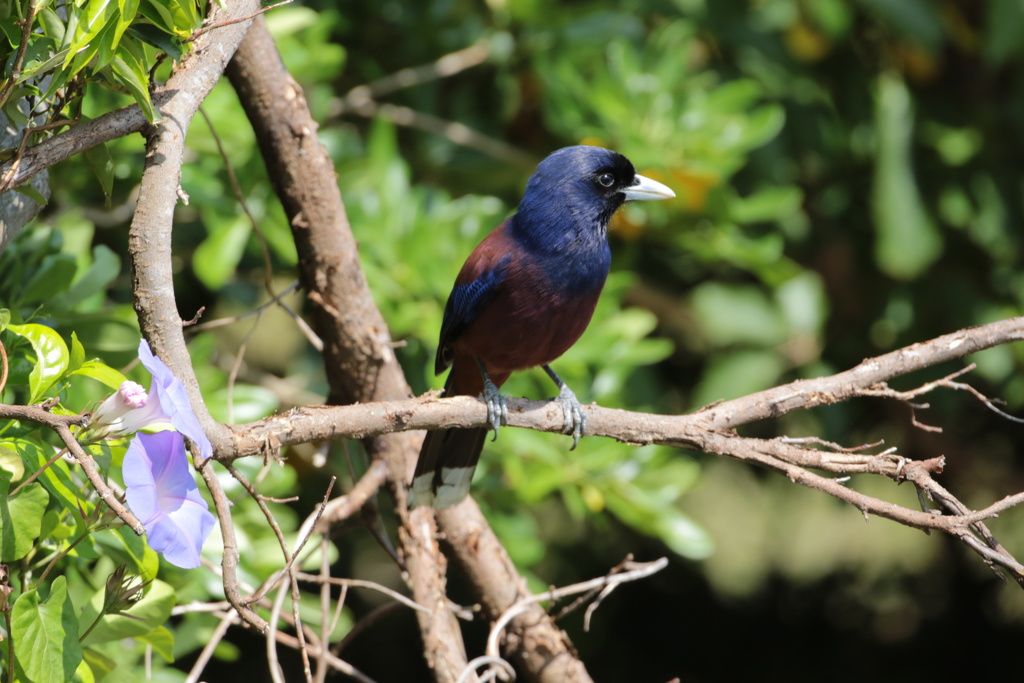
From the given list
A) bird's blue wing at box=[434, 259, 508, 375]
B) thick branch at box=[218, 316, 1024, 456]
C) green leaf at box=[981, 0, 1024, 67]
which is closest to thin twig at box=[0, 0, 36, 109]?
thick branch at box=[218, 316, 1024, 456]

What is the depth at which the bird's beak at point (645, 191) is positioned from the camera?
3516mm

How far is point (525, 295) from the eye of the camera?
3.07 metres

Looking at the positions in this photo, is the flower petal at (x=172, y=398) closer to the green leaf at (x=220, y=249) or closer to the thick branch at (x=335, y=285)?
the thick branch at (x=335, y=285)

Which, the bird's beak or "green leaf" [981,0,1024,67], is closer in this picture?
the bird's beak

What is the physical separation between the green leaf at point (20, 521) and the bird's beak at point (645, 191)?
7.69ft

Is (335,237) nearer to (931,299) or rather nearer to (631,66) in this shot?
(631,66)

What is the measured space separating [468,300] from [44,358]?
1570 mm

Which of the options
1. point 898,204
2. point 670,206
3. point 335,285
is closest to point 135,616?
point 335,285

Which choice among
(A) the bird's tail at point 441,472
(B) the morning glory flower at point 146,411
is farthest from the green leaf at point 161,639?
(A) the bird's tail at point 441,472

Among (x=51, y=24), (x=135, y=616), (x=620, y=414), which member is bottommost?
(x=135, y=616)

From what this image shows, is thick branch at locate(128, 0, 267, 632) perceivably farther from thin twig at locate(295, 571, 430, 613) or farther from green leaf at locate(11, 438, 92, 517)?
thin twig at locate(295, 571, 430, 613)

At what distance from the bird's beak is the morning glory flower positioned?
7.15 ft

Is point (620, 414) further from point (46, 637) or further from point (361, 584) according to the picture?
point (46, 637)

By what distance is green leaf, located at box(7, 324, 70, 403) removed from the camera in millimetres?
1761
